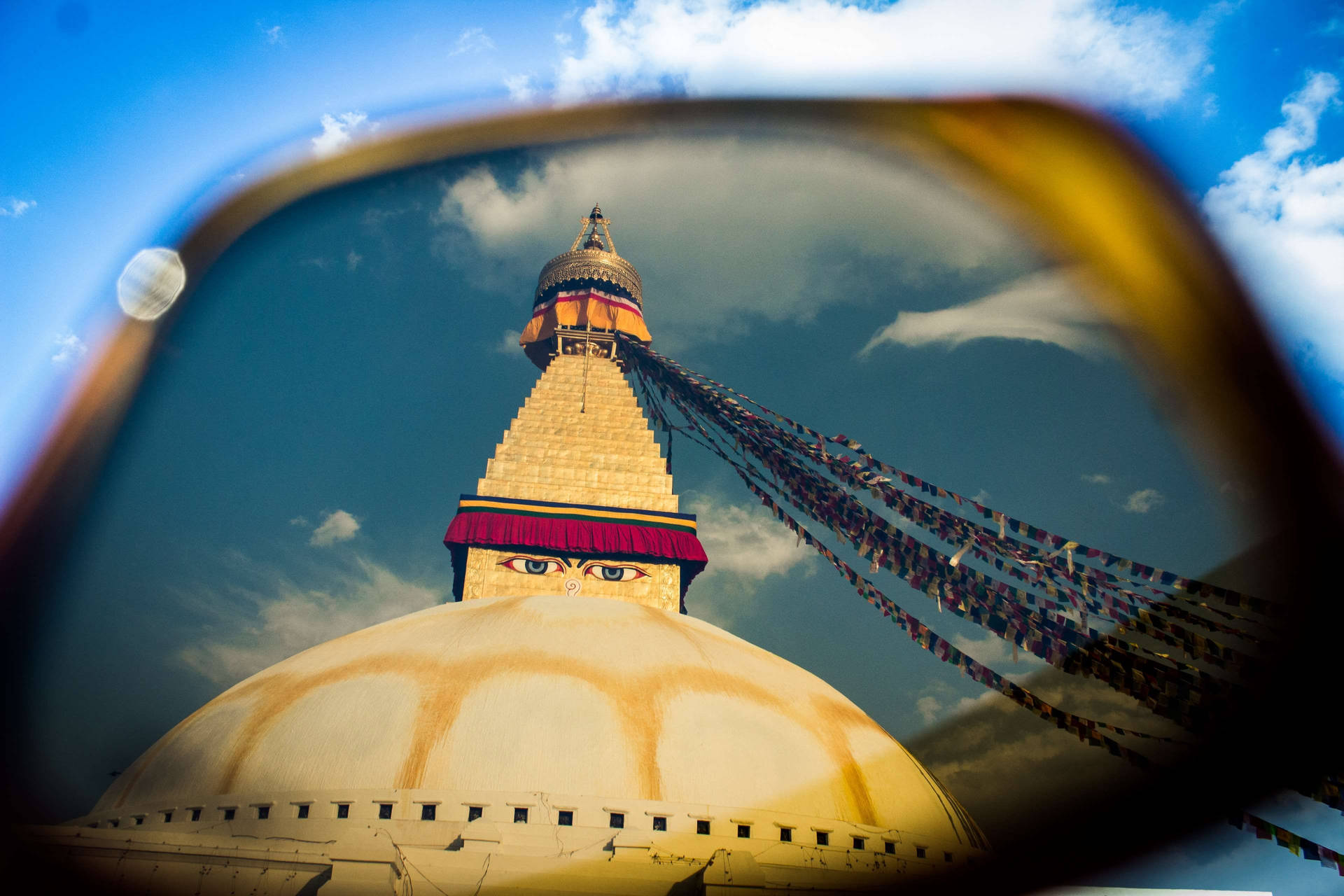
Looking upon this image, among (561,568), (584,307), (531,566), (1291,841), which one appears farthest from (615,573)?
(1291,841)

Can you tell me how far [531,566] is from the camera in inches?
453

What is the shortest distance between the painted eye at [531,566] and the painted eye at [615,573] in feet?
1.48

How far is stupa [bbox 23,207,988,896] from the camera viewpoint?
4875mm

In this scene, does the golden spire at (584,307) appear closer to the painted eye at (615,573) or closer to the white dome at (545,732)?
the painted eye at (615,573)

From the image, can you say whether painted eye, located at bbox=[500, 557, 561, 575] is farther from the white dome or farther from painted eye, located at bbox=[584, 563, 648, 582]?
the white dome

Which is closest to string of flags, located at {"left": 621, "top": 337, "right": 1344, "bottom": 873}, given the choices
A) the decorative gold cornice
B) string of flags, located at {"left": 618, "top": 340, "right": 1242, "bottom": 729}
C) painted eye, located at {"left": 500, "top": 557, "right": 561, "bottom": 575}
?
string of flags, located at {"left": 618, "top": 340, "right": 1242, "bottom": 729}

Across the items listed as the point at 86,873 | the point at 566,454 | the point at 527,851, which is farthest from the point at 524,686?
the point at 566,454

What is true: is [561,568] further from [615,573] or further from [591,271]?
[591,271]

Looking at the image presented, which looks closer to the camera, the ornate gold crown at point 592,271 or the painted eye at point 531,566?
the painted eye at point 531,566

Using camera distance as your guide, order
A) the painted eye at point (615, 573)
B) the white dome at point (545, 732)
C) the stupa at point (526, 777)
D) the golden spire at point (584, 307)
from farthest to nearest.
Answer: the golden spire at point (584, 307) < the painted eye at point (615, 573) < the white dome at point (545, 732) < the stupa at point (526, 777)

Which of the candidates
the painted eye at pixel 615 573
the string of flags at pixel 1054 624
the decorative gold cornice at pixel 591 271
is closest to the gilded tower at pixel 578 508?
the painted eye at pixel 615 573

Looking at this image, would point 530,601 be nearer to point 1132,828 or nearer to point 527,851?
point 527,851

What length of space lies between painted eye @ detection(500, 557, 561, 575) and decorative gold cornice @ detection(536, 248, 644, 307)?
6.26 meters

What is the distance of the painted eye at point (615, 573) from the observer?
11594 millimetres
